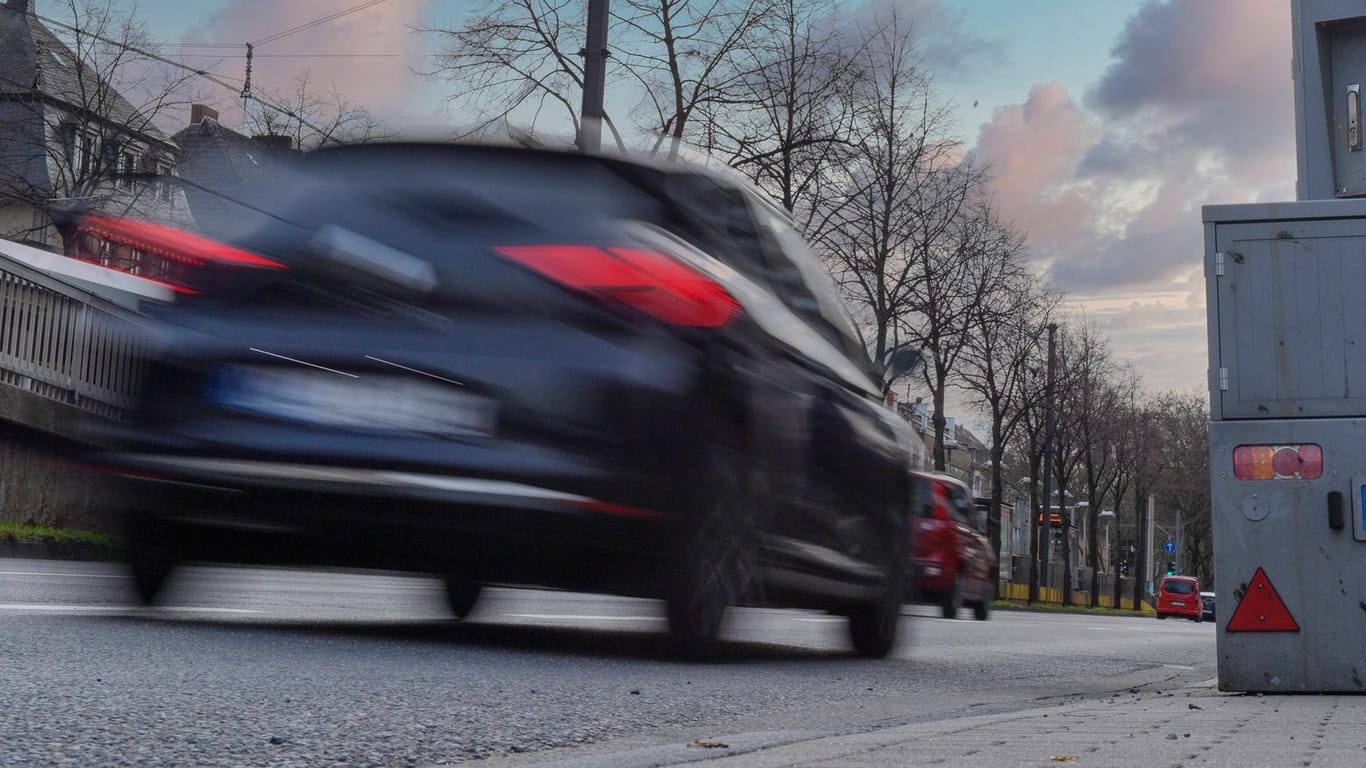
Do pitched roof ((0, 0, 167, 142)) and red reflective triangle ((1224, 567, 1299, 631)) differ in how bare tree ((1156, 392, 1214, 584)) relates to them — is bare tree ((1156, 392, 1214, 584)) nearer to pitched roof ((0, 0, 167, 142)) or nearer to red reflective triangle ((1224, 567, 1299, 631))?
pitched roof ((0, 0, 167, 142))

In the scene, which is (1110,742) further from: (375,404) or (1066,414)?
(1066,414)

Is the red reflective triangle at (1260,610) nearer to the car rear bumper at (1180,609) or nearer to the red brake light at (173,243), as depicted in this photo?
the red brake light at (173,243)

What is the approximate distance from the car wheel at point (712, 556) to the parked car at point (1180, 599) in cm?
4779

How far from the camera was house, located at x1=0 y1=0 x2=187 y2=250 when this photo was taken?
33.6m

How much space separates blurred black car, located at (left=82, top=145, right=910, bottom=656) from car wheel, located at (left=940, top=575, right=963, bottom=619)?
1377cm

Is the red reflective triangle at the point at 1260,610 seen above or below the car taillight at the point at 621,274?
below

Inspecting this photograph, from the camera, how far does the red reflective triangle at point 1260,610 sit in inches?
237

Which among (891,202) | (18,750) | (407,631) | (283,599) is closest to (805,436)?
(407,631)

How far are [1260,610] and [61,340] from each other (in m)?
14.7

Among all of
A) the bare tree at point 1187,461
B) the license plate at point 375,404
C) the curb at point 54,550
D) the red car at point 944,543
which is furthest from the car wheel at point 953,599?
the bare tree at point 1187,461

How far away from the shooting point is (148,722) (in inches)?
137

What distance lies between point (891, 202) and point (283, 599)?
27059 mm

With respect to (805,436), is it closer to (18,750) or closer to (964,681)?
(964,681)

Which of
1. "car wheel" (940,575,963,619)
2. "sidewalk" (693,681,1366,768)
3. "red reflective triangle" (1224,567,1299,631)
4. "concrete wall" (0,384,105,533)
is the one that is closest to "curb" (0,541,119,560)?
"concrete wall" (0,384,105,533)
